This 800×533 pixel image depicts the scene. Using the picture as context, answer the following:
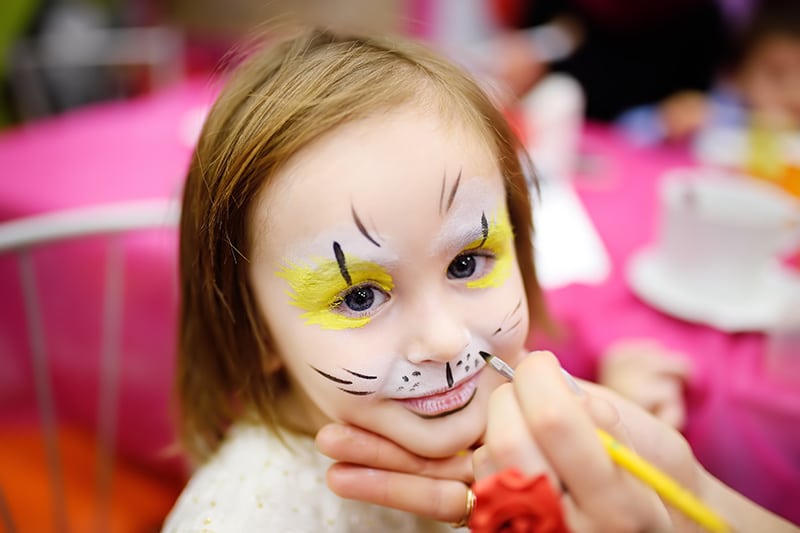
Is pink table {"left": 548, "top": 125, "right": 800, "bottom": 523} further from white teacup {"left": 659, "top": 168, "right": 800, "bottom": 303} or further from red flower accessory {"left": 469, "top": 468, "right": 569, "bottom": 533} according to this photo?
red flower accessory {"left": 469, "top": 468, "right": 569, "bottom": 533}

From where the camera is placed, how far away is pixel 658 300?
2.66 feet

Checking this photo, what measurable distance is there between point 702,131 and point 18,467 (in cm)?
126

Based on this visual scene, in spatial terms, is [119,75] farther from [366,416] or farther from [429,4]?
[366,416]

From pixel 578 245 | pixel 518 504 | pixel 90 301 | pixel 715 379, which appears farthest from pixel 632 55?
pixel 518 504

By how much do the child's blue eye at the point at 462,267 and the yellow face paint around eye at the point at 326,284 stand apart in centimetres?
4

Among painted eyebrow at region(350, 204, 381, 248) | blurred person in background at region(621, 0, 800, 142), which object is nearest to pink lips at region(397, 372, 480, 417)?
painted eyebrow at region(350, 204, 381, 248)

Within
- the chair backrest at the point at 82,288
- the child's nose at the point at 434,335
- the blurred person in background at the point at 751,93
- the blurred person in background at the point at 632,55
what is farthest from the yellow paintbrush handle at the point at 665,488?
the blurred person in background at the point at 632,55

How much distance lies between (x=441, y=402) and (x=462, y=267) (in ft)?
0.30

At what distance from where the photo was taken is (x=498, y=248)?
490 millimetres

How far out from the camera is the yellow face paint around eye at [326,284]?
45cm

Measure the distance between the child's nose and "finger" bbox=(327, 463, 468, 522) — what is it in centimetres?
9

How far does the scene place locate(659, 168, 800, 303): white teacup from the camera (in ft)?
2.51

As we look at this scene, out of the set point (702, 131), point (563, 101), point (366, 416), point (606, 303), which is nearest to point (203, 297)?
point (366, 416)

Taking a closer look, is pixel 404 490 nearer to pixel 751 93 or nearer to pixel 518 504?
pixel 518 504
